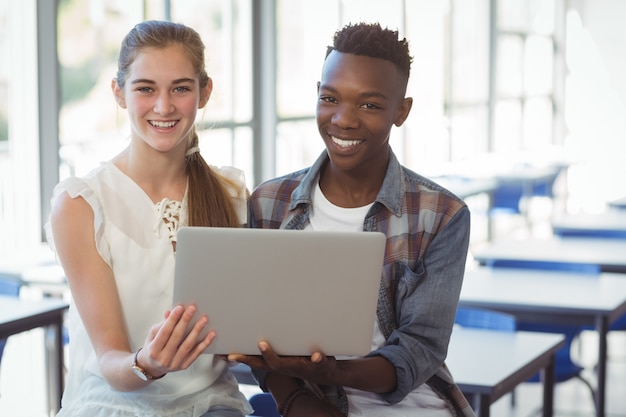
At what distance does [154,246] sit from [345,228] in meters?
0.37

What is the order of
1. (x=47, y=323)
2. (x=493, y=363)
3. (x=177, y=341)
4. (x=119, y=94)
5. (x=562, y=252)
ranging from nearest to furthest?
(x=177, y=341), (x=119, y=94), (x=493, y=363), (x=47, y=323), (x=562, y=252)

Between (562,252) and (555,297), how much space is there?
1060 mm

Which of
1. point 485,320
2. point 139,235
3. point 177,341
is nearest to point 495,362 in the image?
point 485,320

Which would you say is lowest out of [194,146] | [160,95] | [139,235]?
[139,235]

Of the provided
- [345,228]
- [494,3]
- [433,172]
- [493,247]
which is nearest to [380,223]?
[345,228]

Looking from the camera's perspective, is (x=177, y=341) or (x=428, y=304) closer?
(x=177, y=341)

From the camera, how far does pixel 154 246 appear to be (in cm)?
186

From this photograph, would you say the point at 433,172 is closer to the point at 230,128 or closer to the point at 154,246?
the point at 230,128

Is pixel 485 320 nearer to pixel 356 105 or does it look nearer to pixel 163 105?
pixel 356 105

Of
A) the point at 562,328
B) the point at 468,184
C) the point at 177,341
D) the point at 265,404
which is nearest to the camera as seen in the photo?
the point at 177,341

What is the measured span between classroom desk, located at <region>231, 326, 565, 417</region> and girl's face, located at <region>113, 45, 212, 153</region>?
0.89 meters

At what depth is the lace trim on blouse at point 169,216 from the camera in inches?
73.9

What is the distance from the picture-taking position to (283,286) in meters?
1.55

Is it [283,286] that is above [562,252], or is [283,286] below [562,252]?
above
